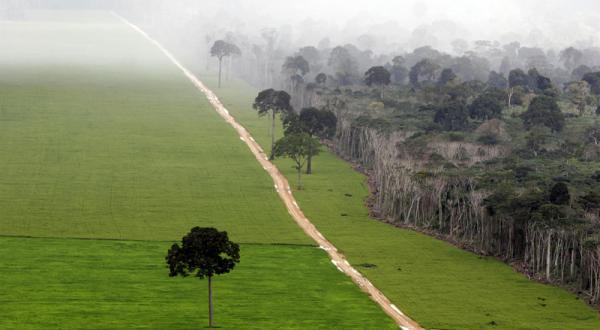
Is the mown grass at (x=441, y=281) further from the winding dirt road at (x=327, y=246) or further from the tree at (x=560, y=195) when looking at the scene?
the tree at (x=560, y=195)

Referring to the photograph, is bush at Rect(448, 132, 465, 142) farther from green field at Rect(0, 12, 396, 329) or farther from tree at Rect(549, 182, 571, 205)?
tree at Rect(549, 182, 571, 205)

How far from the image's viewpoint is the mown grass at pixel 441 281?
318ft

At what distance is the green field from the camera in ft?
309

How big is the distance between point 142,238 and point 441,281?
105ft

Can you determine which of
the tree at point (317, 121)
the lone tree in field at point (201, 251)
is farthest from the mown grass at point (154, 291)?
the tree at point (317, 121)

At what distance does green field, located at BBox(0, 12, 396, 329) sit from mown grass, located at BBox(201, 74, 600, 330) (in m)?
3.76

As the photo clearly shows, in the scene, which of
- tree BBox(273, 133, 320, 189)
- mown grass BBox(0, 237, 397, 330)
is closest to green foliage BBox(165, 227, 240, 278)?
mown grass BBox(0, 237, 397, 330)

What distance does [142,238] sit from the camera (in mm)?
125750

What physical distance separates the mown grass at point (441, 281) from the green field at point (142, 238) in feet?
12.3

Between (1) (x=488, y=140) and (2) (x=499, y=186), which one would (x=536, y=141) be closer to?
(1) (x=488, y=140)

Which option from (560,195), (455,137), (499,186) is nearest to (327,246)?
(499,186)

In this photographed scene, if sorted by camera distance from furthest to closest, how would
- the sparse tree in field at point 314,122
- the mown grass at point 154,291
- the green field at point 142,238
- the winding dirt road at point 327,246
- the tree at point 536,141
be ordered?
1. the sparse tree in field at point 314,122
2. the tree at point 536,141
3. the winding dirt road at point 327,246
4. the green field at point 142,238
5. the mown grass at point 154,291

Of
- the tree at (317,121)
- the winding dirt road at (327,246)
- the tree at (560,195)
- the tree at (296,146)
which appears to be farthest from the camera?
the tree at (317,121)

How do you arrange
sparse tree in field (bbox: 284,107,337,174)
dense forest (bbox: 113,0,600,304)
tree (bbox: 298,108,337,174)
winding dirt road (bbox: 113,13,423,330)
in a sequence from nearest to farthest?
winding dirt road (bbox: 113,13,423,330) → dense forest (bbox: 113,0,600,304) → sparse tree in field (bbox: 284,107,337,174) → tree (bbox: 298,108,337,174)
